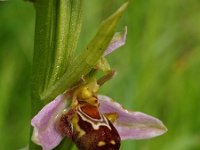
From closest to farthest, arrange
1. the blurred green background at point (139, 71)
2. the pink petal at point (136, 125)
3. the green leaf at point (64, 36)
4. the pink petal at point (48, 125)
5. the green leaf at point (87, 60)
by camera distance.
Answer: the green leaf at point (87, 60)
the pink petal at point (48, 125)
the green leaf at point (64, 36)
the pink petal at point (136, 125)
the blurred green background at point (139, 71)

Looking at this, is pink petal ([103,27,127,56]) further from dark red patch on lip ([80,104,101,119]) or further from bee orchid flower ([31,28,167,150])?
dark red patch on lip ([80,104,101,119])

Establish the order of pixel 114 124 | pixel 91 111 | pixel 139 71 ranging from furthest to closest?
1. pixel 139 71
2. pixel 114 124
3. pixel 91 111

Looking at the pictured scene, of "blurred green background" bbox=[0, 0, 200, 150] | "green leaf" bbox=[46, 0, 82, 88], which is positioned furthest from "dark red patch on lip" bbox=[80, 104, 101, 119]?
"blurred green background" bbox=[0, 0, 200, 150]

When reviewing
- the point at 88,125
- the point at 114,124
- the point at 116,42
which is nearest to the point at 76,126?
the point at 88,125

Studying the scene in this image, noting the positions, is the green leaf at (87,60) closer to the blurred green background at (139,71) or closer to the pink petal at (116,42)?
the pink petal at (116,42)

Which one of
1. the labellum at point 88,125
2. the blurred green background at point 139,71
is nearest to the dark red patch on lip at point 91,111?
the labellum at point 88,125

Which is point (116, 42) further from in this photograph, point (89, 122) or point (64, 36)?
point (89, 122)
